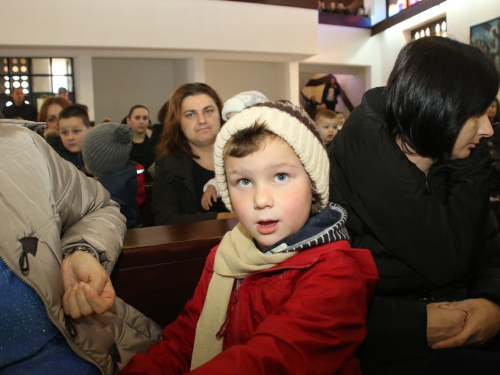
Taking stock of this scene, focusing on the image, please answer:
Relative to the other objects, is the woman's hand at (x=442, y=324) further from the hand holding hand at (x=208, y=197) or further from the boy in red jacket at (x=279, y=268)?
the hand holding hand at (x=208, y=197)

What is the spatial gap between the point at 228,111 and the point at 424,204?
5.97 feet

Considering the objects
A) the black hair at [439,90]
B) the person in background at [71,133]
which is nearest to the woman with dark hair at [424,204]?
the black hair at [439,90]

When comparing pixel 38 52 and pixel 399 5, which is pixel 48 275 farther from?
pixel 399 5

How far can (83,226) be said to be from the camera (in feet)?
4.34

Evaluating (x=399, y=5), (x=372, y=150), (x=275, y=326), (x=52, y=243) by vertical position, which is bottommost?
(x=275, y=326)

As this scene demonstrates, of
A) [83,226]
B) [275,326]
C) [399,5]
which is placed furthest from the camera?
[399,5]

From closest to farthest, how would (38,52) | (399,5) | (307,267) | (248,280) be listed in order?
(307,267), (248,280), (38,52), (399,5)

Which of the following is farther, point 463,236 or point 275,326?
point 463,236

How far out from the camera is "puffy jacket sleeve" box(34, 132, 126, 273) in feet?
4.13

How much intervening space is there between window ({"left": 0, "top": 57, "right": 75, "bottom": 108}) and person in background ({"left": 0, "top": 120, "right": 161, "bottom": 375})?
29.4ft

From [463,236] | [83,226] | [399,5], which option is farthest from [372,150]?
[399,5]

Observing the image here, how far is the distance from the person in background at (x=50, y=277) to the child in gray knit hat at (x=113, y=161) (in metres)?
1.39

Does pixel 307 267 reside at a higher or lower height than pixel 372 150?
lower

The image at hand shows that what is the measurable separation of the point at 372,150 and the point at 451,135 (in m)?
0.23
